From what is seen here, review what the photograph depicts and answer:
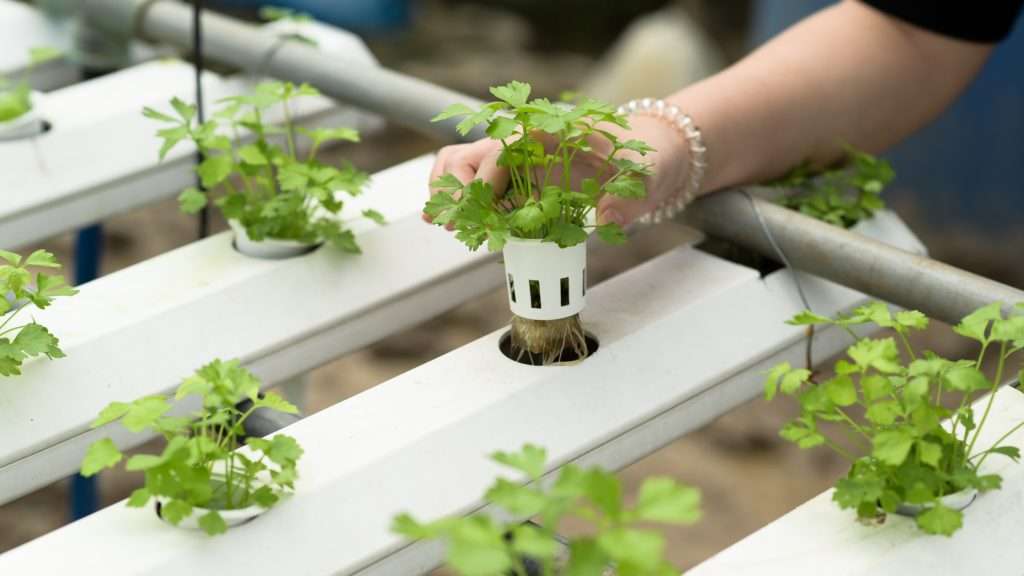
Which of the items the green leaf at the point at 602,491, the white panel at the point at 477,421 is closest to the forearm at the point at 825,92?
the white panel at the point at 477,421

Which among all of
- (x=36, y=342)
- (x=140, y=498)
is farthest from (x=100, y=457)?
(x=36, y=342)

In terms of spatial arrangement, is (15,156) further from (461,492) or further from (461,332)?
(461,332)

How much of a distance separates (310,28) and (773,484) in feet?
3.99

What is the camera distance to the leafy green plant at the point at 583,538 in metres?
0.52

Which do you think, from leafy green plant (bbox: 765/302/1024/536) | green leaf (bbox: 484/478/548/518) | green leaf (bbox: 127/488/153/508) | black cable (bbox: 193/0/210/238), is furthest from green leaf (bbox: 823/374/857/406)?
black cable (bbox: 193/0/210/238)

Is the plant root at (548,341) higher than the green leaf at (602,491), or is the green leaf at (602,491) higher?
the green leaf at (602,491)

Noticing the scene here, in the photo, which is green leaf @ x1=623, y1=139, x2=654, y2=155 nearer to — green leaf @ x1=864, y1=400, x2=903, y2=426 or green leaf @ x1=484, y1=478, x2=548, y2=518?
green leaf @ x1=864, y1=400, x2=903, y2=426

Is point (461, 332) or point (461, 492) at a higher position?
point (461, 492)

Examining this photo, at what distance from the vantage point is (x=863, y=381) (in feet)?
2.44

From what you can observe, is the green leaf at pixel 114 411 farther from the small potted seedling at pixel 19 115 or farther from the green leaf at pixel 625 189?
the small potted seedling at pixel 19 115

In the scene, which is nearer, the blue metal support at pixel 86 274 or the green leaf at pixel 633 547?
the green leaf at pixel 633 547

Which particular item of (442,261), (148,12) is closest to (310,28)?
(148,12)

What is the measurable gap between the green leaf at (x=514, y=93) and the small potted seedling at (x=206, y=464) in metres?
0.21

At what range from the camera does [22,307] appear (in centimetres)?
83
